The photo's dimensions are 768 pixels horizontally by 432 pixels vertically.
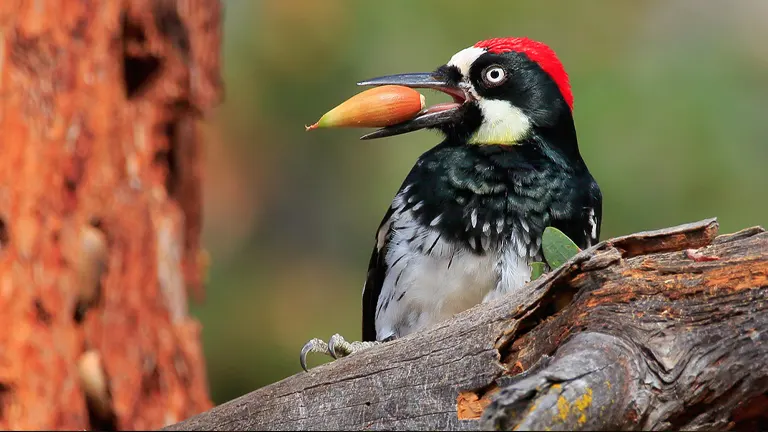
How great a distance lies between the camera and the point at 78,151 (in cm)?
394

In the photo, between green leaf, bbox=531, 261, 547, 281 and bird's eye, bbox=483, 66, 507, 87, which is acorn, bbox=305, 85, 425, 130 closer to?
bird's eye, bbox=483, 66, 507, 87

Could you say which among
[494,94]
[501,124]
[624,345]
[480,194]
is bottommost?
[624,345]

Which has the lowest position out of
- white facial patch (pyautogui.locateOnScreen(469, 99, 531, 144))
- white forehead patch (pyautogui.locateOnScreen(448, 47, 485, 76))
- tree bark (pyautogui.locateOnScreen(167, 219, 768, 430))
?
tree bark (pyautogui.locateOnScreen(167, 219, 768, 430))

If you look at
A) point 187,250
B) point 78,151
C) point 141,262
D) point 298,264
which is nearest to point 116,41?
point 78,151

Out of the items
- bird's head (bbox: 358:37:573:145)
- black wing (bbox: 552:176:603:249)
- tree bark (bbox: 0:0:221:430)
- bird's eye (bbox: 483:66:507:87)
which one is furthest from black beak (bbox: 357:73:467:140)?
tree bark (bbox: 0:0:221:430)

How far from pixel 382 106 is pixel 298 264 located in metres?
4.58

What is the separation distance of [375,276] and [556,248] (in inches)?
45.8

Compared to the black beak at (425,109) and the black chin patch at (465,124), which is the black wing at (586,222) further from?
the black beak at (425,109)

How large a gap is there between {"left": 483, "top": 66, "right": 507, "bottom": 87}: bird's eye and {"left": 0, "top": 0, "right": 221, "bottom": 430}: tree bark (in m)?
1.56

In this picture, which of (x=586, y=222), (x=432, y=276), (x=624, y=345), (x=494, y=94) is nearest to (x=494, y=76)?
(x=494, y=94)

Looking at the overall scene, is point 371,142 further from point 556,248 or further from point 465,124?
point 556,248

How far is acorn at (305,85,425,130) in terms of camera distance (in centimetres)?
331

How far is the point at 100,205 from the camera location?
4.07 m

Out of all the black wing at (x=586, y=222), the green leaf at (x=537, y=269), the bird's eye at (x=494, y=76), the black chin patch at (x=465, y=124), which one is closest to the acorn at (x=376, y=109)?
the black chin patch at (x=465, y=124)
